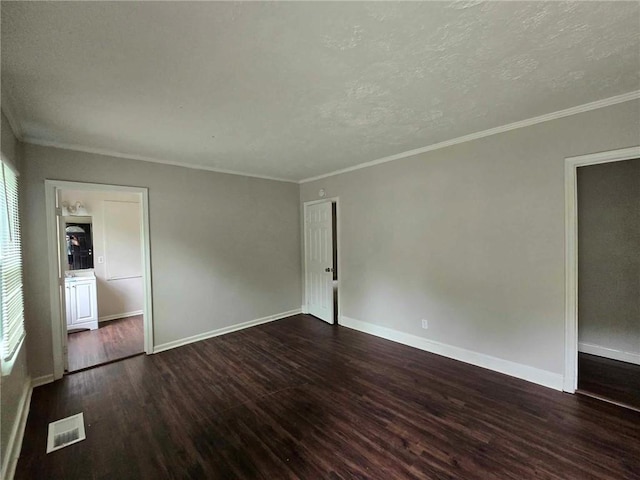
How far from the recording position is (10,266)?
2.17 metres

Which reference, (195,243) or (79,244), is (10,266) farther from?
(79,244)

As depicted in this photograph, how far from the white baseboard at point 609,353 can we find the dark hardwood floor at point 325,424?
1316mm

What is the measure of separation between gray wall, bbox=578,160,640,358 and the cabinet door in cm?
741

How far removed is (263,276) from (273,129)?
2822 millimetres

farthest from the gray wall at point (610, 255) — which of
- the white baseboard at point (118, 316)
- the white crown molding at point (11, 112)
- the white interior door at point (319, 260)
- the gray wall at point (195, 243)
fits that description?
the white baseboard at point (118, 316)

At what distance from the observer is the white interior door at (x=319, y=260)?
4.75 meters

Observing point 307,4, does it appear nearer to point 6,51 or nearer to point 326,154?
point 6,51

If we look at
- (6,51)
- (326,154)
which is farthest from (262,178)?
(6,51)

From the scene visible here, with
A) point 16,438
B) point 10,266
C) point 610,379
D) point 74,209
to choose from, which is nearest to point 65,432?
point 16,438

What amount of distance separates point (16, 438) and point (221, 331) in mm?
2399

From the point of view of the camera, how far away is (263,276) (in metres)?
4.86

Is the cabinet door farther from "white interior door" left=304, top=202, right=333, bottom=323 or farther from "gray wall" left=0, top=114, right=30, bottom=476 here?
"white interior door" left=304, top=202, right=333, bottom=323

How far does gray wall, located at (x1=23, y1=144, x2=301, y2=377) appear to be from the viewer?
294 centimetres

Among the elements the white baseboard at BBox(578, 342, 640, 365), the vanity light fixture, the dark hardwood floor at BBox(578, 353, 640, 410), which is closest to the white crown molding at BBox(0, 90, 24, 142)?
the vanity light fixture
